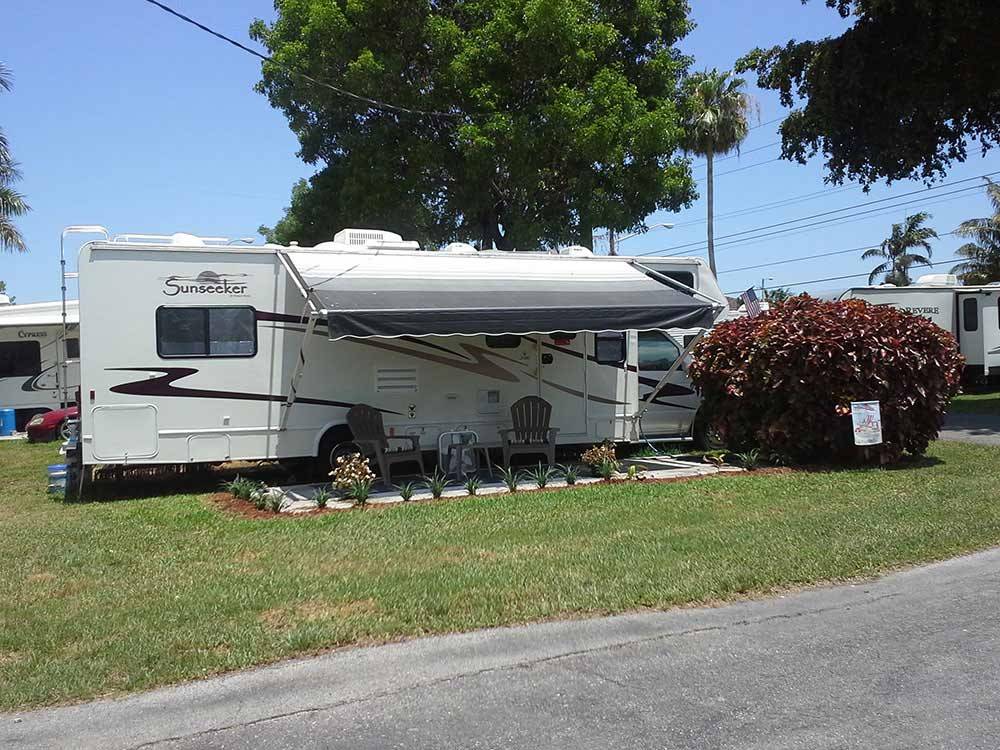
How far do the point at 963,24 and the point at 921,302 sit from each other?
33.2ft

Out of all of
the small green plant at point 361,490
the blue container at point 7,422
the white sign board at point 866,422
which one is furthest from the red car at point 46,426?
the white sign board at point 866,422

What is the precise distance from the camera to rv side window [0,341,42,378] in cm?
2045

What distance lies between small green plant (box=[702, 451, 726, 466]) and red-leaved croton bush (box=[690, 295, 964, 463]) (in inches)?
11.8

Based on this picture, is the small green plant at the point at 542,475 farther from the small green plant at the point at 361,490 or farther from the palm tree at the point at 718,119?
the palm tree at the point at 718,119

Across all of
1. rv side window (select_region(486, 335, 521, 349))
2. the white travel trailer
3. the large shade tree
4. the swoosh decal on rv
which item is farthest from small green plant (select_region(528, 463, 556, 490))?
the large shade tree

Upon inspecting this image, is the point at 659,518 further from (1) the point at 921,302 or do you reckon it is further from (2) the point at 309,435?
(1) the point at 921,302

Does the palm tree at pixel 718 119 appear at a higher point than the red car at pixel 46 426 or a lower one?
higher

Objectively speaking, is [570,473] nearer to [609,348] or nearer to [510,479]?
[510,479]

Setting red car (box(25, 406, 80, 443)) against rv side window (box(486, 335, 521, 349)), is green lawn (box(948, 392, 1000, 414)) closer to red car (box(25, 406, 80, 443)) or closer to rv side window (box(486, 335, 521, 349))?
rv side window (box(486, 335, 521, 349))

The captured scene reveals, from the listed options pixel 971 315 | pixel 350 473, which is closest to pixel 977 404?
pixel 971 315

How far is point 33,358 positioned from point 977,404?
70.9 feet

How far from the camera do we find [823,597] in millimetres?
6410

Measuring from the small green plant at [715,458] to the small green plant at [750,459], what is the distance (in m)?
0.31

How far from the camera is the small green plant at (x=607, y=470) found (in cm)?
1138
